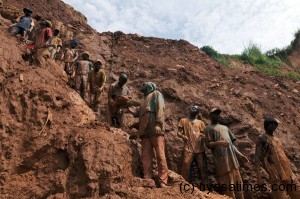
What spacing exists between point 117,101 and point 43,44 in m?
2.61

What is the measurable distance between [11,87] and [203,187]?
4328 millimetres

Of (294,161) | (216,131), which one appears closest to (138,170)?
(216,131)

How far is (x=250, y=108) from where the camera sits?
1208 cm

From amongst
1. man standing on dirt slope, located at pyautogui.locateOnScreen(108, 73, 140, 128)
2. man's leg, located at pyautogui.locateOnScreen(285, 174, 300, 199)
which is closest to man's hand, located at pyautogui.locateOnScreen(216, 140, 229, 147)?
man's leg, located at pyautogui.locateOnScreen(285, 174, 300, 199)

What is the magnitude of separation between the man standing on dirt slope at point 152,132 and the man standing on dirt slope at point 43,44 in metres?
3.05

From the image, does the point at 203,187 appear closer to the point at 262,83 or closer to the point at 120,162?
the point at 120,162

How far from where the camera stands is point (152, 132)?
6.91m

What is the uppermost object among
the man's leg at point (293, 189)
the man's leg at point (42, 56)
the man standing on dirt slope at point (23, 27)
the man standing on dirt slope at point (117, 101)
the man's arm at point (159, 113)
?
the man standing on dirt slope at point (23, 27)

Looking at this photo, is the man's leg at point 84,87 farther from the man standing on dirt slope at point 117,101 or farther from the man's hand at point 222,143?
the man's hand at point 222,143

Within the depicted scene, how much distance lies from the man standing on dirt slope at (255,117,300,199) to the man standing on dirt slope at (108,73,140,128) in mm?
2963

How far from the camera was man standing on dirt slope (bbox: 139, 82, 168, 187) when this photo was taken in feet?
22.0

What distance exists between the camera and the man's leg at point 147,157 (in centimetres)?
670

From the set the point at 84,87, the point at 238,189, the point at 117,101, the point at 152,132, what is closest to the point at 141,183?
the point at 152,132

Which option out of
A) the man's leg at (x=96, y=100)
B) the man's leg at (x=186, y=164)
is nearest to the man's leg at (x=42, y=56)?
the man's leg at (x=96, y=100)
